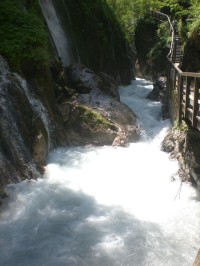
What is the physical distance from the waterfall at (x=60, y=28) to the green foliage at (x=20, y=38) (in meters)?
3.94

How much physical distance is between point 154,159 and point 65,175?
3625 mm

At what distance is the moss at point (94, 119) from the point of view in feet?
43.5

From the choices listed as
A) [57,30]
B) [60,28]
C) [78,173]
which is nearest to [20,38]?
[78,173]

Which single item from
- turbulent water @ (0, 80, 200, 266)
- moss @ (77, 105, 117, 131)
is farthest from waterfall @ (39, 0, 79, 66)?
turbulent water @ (0, 80, 200, 266)

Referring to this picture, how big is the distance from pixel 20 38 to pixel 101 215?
6.98 metres

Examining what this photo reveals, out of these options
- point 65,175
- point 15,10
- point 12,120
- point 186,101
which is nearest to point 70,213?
point 65,175

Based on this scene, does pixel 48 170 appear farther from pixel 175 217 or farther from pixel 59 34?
pixel 59 34

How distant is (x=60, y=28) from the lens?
18484 mm

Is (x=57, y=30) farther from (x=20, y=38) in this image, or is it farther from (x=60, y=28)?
(x=20, y=38)

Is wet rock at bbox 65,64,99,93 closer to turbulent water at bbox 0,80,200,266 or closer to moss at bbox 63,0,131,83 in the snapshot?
turbulent water at bbox 0,80,200,266

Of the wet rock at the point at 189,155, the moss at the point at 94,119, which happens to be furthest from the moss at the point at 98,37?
the wet rock at the point at 189,155

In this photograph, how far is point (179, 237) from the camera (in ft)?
24.8

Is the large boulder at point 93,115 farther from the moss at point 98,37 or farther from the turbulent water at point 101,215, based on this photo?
the moss at point 98,37

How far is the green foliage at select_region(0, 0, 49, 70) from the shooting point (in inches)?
458
